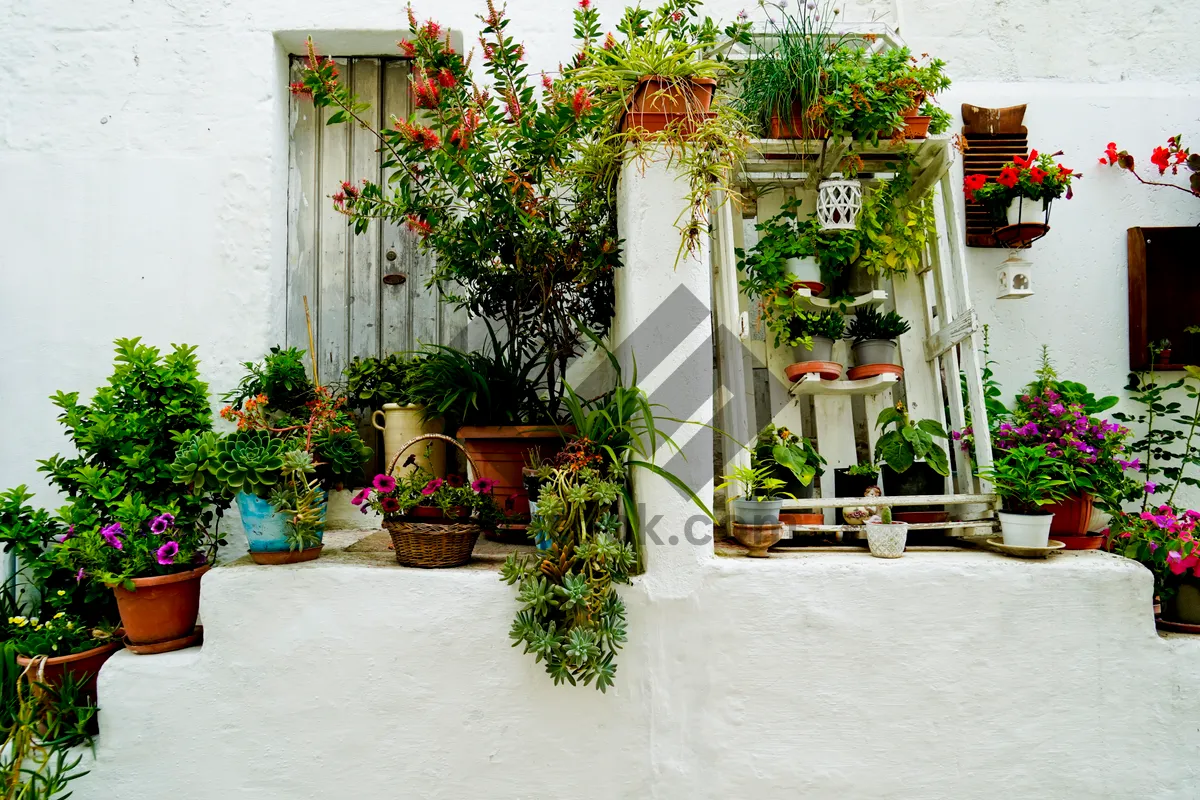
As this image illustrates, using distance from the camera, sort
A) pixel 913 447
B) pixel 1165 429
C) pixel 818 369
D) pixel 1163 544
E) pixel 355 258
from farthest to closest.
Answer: pixel 355 258
pixel 1165 429
pixel 818 369
pixel 913 447
pixel 1163 544

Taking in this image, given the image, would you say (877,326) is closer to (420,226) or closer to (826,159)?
(826,159)

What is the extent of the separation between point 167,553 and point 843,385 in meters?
2.65

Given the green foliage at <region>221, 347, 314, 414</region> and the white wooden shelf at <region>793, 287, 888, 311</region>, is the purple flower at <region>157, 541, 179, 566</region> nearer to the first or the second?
the green foliage at <region>221, 347, 314, 414</region>

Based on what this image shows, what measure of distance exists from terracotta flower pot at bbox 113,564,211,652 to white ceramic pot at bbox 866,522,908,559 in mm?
2377

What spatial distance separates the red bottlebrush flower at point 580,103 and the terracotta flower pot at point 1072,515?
223 centimetres

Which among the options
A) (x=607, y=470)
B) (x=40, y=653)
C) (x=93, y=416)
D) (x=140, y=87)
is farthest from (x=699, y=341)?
(x=140, y=87)

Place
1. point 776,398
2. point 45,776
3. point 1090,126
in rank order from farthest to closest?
point 1090,126 < point 776,398 < point 45,776

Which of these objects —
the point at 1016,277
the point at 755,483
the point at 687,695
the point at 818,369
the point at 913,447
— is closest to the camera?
the point at 687,695

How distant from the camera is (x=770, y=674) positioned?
7.72ft

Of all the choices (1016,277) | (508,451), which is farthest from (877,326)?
(508,451)

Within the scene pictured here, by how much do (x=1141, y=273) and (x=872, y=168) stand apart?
139 centimetres

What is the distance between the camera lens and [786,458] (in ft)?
8.66

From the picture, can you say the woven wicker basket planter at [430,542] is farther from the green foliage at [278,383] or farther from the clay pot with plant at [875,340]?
the clay pot with plant at [875,340]

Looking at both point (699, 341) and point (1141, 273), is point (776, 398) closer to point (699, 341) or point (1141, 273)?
point (699, 341)
